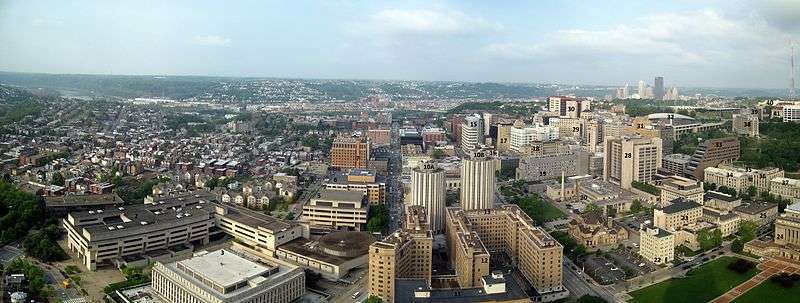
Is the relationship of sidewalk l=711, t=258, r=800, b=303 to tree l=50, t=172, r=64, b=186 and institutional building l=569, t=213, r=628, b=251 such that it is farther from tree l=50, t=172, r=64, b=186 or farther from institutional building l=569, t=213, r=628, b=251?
tree l=50, t=172, r=64, b=186

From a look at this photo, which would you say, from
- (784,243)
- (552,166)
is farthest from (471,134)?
(784,243)

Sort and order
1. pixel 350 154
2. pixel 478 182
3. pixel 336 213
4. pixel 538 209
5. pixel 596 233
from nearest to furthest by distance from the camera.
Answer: pixel 596 233
pixel 478 182
pixel 336 213
pixel 538 209
pixel 350 154

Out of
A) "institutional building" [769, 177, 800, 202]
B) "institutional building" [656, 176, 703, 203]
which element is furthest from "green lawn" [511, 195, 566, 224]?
"institutional building" [769, 177, 800, 202]

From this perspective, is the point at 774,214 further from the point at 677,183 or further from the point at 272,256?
the point at 272,256

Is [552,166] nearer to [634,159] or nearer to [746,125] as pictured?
[634,159]

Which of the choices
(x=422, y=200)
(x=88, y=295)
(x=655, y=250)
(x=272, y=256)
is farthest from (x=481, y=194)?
(x=88, y=295)
